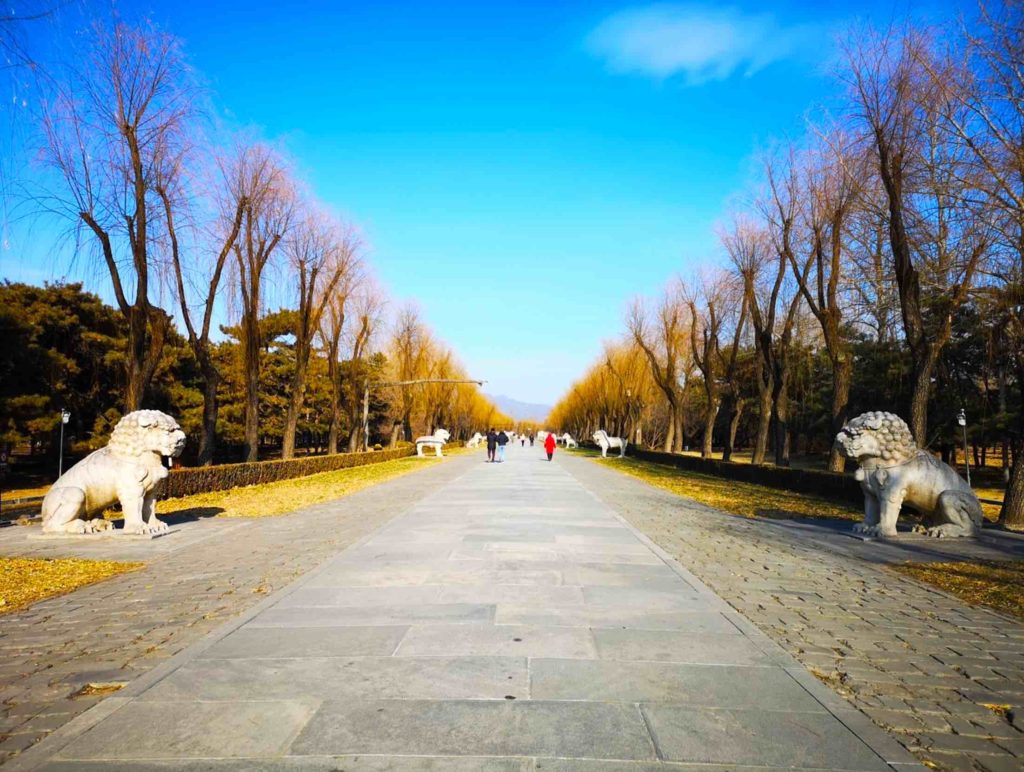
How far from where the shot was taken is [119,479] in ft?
29.5

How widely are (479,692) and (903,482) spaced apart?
819 centimetres

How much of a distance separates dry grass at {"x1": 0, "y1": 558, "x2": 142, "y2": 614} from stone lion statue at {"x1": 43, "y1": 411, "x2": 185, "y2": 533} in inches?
57.6

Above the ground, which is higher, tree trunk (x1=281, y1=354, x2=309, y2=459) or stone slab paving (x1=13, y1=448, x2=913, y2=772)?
tree trunk (x1=281, y1=354, x2=309, y2=459)

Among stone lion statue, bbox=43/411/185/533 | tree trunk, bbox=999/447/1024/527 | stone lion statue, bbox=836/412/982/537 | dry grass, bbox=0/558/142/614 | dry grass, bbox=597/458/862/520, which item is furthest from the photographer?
dry grass, bbox=597/458/862/520

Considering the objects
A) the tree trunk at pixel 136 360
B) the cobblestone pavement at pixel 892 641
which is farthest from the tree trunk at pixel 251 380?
the cobblestone pavement at pixel 892 641

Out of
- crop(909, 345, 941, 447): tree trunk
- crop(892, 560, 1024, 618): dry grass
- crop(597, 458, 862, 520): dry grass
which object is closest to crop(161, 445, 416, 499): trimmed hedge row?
crop(597, 458, 862, 520): dry grass

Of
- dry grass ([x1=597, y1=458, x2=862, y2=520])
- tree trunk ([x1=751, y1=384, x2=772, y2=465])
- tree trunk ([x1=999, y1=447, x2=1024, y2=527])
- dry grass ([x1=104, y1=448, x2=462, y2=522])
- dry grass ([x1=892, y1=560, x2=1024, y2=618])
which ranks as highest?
tree trunk ([x1=751, y1=384, x2=772, y2=465])

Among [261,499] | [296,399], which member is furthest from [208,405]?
[261,499]

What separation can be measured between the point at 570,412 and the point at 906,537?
8427cm

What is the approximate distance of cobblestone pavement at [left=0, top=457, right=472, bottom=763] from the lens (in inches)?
142

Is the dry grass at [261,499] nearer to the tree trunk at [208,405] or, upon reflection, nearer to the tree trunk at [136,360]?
the tree trunk at [208,405]

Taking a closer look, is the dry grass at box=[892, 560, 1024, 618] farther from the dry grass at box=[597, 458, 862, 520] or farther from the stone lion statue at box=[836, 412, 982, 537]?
the dry grass at box=[597, 458, 862, 520]

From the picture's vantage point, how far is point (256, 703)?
11.1 feet

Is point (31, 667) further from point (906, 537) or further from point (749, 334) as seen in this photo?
point (749, 334)
